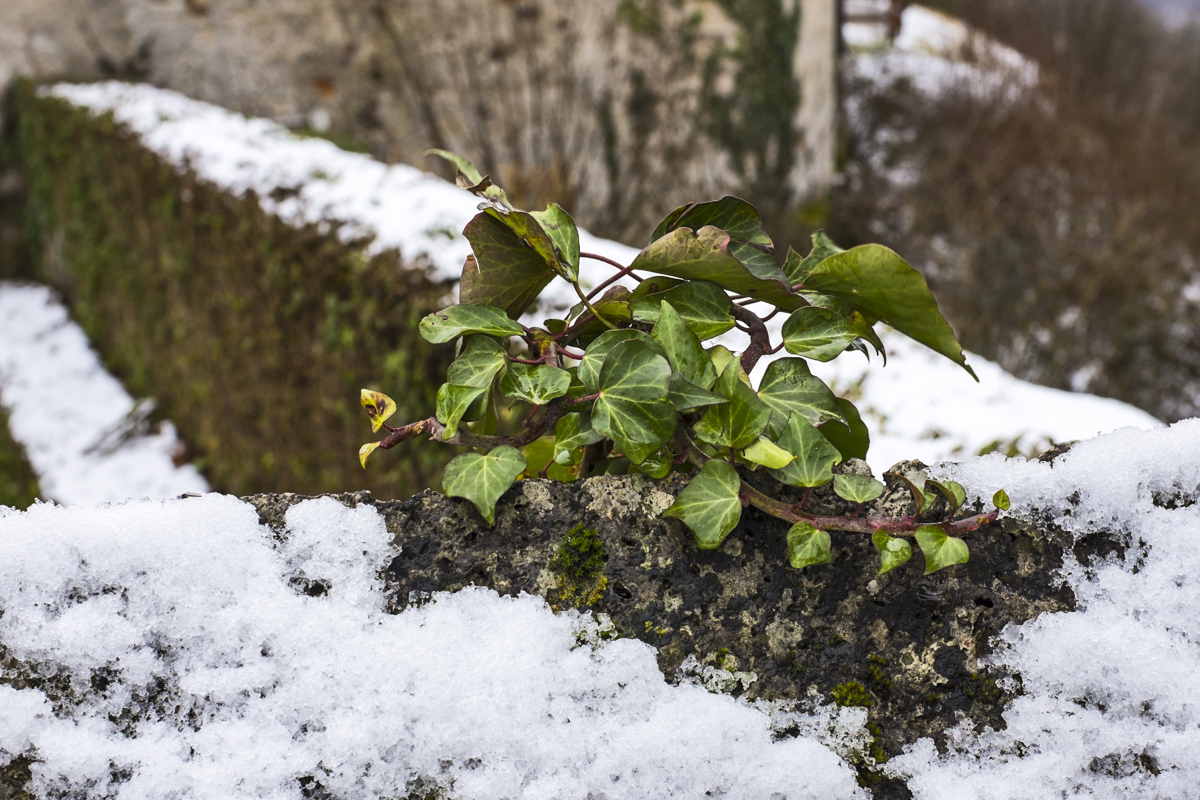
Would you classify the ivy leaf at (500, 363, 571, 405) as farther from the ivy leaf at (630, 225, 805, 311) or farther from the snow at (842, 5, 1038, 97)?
the snow at (842, 5, 1038, 97)

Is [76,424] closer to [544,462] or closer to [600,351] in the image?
[544,462]

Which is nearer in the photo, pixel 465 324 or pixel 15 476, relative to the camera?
pixel 465 324

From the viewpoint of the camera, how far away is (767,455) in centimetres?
68

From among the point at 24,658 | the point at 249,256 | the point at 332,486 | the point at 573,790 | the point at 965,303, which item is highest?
the point at 24,658

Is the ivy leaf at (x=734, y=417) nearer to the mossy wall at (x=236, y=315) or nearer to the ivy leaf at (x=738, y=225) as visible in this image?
the ivy leaf at (x=738, y=225)

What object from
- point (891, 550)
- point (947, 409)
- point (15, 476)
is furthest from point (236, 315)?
point (891, 550)

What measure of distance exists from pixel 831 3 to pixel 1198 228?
3.52 metres

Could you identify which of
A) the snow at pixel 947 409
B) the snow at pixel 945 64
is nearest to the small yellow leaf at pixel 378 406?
the snow at pixel 947 409

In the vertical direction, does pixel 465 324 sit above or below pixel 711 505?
above

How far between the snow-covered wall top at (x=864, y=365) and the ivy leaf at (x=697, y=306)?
0.96m

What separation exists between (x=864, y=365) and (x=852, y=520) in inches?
65.8

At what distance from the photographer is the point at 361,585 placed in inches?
27.5

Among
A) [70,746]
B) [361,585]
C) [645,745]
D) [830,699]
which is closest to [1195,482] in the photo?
[830,699]

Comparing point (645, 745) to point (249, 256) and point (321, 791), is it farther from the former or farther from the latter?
point (249, 256)
